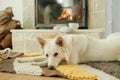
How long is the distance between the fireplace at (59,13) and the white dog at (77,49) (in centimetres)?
193

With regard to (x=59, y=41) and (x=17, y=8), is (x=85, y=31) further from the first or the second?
(x=59, y=41)

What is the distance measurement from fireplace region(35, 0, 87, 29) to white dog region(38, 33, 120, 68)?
1.93 m

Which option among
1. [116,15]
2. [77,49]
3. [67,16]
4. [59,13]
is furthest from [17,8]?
[77,49]

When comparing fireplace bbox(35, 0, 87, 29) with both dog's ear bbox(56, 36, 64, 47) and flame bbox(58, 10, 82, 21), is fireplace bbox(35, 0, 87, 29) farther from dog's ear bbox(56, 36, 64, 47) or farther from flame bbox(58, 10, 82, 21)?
dog's ear bbox(56, 36, 64, 47)

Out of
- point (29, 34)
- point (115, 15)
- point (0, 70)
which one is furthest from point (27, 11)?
point (0, 70)

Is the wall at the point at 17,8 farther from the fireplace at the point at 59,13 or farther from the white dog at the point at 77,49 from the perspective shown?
the white dog at the point at 77,49

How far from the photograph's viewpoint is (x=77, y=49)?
1.38 meters

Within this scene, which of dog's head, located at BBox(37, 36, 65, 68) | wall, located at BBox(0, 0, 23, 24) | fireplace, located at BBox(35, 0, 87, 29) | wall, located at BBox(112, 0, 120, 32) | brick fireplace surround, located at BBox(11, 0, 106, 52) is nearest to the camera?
dog's head, located at BBox(37, 36, 65, 68)

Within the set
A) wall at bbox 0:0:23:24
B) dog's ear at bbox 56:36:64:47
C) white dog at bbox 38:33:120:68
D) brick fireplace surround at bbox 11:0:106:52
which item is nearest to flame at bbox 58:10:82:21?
brick fireplace surround at bbox 11:0:106:52

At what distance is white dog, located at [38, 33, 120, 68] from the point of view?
4.25ft

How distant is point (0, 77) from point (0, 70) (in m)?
0.14

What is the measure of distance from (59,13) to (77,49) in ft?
7.19

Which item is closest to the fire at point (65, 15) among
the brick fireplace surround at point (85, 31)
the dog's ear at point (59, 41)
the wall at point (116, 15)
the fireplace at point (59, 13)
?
the fireplace at point (59, 13)

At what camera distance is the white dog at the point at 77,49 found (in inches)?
51.0
